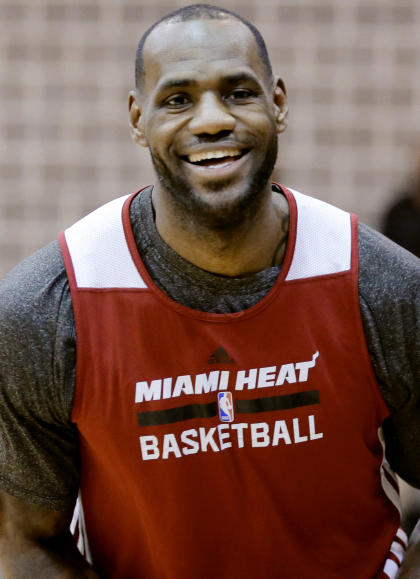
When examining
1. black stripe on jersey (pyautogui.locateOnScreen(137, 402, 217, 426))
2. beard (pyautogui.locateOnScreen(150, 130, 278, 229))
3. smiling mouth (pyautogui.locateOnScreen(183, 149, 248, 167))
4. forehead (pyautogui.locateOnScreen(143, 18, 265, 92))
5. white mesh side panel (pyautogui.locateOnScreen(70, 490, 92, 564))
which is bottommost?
white mesh side panel (pyautogui.locateOnScreen(70, 490, 92, 564))

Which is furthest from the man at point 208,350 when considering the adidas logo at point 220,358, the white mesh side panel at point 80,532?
the white mesh side panel at point 80,532

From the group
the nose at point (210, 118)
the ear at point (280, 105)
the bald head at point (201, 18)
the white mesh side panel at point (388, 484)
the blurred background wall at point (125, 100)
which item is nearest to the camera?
the nose at point (210, 118)

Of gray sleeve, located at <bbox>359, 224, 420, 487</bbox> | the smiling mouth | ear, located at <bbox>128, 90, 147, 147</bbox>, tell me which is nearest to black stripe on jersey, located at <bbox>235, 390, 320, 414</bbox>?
gray sleeve, located at <bbox>359, 224, 420, 487</bbox>

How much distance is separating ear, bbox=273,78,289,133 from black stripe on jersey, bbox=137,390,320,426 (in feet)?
1.94

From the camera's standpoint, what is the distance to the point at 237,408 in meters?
2.13

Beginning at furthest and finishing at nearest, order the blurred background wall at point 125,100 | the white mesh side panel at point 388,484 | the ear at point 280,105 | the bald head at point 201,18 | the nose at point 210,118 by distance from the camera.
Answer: the blurred background wall at point 125,100 → the white mesh side panel at point 388,484 → the ear at point 280,105 → the bald head at point 201,18 → the nose at point 210,118

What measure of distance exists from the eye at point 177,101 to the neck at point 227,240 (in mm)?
196

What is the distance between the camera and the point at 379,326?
6.95ft

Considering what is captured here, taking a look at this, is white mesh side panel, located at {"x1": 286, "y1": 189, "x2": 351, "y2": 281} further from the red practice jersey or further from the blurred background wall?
the blurred background wall

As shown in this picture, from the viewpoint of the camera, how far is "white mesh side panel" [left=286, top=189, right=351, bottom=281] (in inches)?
85.9

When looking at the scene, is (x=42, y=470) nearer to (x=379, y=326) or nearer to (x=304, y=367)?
(x=304, y=367)

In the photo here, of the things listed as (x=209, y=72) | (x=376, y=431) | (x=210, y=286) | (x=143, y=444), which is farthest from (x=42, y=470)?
(x=209, y=72)

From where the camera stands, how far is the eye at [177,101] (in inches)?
82.4

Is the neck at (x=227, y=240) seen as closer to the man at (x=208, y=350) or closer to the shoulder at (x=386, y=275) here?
the man at (x=208, y=350)
